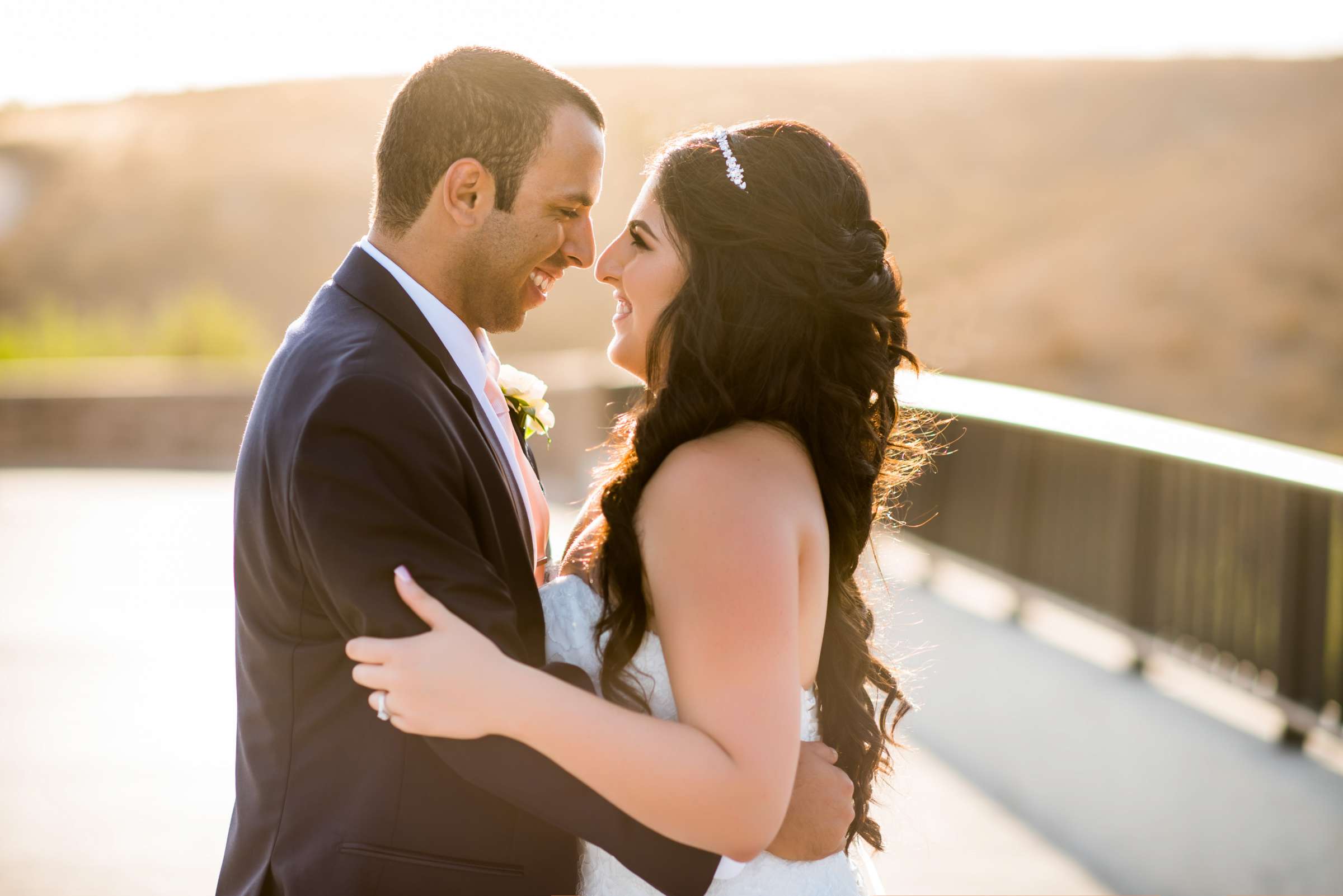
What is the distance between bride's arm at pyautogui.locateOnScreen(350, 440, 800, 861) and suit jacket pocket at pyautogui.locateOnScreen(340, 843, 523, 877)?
0.24m

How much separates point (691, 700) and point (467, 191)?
1.10 meters

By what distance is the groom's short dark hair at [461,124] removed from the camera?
7.63 ft

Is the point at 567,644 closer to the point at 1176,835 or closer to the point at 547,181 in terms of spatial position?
the point at 547,181

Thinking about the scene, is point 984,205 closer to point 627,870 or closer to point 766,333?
point 766,333

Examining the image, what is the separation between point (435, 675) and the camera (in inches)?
70.0

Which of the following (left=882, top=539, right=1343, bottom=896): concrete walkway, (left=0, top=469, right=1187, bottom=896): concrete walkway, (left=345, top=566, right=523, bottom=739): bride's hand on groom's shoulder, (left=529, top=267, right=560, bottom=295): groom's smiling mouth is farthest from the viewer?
(left=0, top=469, right=1187, bottom=896): concrete walkway

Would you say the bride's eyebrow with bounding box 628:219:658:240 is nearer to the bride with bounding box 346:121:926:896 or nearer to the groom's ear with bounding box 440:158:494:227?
the bride with bounding box 346:121:926:896

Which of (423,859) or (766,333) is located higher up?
(766,333)

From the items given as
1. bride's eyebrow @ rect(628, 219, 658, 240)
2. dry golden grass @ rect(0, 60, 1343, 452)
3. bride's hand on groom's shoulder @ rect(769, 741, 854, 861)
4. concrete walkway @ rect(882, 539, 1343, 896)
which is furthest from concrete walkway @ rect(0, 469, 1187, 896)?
dry golden grass @ rect(0, 60, 1343, 452)

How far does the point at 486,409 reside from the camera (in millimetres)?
2186

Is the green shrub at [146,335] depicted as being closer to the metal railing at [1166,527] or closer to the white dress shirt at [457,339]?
the metal railing at [1166,527]

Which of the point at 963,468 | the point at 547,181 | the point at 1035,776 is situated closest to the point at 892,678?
the point at 547,181

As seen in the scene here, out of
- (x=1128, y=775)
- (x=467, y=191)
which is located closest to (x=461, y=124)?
(x=467, y=191)

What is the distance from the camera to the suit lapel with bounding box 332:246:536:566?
2.06m
